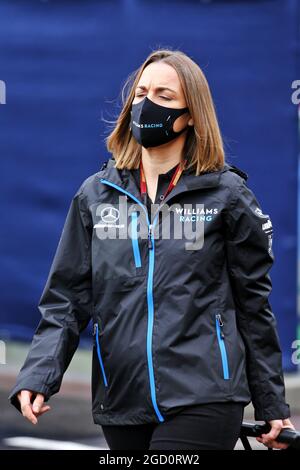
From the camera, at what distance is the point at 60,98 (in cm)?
796

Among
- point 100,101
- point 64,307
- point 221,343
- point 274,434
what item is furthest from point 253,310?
point 100,101

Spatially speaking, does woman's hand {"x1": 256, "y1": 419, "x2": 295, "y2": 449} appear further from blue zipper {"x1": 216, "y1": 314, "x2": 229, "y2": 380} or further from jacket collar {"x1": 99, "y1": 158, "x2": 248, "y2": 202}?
jacket collar {"x1": 99, "y1": 158, "x2": 248, "y2": 202}

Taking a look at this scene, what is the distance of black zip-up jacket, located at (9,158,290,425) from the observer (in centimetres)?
358

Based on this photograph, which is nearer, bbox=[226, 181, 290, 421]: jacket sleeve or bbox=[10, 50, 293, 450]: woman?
bbox=[10, 50, 293, 450]: woman

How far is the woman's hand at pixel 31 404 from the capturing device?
3.63 metres

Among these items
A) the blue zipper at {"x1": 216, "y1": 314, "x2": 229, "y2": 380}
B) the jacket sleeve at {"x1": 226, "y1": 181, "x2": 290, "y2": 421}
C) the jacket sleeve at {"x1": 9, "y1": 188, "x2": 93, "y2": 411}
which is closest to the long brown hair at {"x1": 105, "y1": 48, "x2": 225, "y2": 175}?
the jacket sleeve at {"x1": 226, "y1": 181, "x2": 290, "y2": 421}

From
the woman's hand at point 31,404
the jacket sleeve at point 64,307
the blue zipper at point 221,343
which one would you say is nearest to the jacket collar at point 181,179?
the jacket sleeve at point 64,307

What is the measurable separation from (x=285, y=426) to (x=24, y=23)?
5003 millimetres

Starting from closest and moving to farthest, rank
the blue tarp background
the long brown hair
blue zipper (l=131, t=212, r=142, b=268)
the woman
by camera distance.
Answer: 1. the woman
2. blue zipper (l=131, t=212, r=142, b=268)
3. the long brown hair
4. the blue tarp background

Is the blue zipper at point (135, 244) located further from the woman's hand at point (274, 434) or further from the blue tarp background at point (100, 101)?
the blue tarp background at point (100, 101)

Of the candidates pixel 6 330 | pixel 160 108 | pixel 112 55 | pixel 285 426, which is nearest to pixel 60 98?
pixel 112 55

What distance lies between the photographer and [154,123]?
3818 mm

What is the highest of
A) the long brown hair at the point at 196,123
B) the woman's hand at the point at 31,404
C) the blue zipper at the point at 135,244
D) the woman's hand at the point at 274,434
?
the long brown hair at the point at 196,123

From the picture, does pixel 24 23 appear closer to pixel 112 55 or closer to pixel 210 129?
pixel 112 55
